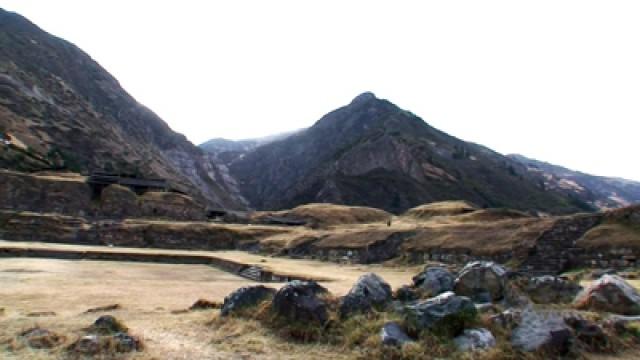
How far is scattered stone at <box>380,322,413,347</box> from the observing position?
26.2 feet

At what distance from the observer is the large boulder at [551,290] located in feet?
36.0

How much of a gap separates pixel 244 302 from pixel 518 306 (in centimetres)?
511

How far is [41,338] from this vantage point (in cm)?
834

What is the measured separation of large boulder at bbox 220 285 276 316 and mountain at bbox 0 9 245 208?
2846 inches

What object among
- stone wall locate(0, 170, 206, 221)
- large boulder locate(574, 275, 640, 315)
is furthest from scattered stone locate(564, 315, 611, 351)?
stone wall locate(0, 170, 206, 221)

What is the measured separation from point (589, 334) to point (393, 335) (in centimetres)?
303

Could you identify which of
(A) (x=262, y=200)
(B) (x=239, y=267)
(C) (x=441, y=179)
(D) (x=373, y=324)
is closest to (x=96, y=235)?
(B) (x=239, y=267)

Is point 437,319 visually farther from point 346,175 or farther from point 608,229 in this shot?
point 346,175

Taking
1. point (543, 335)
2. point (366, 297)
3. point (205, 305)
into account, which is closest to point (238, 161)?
point (205, 305)

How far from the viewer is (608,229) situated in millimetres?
20953

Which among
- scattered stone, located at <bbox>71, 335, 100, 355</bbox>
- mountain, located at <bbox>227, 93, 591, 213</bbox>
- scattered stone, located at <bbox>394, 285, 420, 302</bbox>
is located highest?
mountain, located at <bbox>227, 93, 591, 213</bbox>

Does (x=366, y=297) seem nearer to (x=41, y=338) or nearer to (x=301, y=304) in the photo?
(x=301, y=304)

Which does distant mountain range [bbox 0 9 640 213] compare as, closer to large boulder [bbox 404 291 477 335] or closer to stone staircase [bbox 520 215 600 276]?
stone staircase [bbox 520 215 600 276]

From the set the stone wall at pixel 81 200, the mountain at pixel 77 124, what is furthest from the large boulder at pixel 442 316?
the mountain at pixel 77 124
